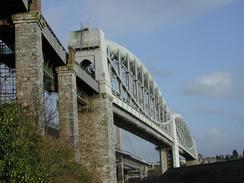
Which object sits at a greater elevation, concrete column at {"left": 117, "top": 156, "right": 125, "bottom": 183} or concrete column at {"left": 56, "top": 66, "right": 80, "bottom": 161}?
concrete column at {"left": 56, "top": 66, "right": 80, "bottom": 161}

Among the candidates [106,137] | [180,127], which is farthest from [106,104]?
[180,127]

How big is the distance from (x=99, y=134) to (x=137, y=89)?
3402 cm

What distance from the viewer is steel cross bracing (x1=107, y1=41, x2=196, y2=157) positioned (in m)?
72.6

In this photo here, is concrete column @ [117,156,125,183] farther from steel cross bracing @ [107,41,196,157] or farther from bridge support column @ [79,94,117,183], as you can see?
bridge support column @ [79,94,117,183]

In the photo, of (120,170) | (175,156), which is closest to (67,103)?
(120,170)

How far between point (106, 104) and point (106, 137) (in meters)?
3.68

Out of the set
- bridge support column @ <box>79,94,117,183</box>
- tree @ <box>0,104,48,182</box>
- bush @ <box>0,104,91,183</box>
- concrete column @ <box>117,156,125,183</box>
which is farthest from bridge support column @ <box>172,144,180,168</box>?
tree @ <box>0,104,48,182</box>

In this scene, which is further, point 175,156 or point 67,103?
point 175,156

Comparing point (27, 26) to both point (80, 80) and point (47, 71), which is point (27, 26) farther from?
point (80, 80)

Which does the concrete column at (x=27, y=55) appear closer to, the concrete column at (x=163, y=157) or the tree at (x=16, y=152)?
the tree at (x=16, y=152)

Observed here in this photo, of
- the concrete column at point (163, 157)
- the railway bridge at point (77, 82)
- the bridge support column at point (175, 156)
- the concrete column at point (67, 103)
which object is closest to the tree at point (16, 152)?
the railway bridge at point (77, 82)

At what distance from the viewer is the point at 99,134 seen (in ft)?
182

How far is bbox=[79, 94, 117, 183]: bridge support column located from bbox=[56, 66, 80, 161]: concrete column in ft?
31.4

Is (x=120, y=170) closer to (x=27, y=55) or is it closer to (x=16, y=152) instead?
(x=27, y=55)
